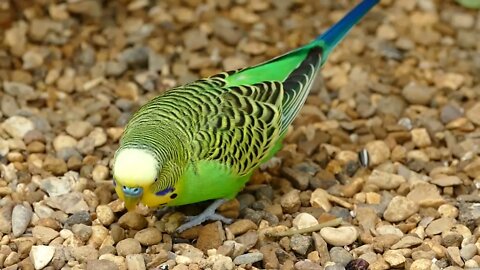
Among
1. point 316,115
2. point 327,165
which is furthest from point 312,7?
point 327,165

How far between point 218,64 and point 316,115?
77cm

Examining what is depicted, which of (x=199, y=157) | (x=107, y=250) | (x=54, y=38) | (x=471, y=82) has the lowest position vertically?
(x=471, y=82)

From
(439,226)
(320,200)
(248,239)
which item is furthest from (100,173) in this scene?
(439,226)

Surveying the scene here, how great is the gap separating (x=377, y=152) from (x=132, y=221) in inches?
57.2

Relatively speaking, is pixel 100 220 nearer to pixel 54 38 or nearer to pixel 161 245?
pixel 161 245

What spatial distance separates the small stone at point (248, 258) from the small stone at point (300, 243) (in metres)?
0.18

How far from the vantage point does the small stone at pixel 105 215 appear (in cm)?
384

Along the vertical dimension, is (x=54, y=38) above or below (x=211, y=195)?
above

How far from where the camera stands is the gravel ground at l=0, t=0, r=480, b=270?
3732mm

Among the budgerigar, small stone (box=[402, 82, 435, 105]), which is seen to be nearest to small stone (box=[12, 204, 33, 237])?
the budgerigar

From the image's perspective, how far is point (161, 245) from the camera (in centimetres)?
373

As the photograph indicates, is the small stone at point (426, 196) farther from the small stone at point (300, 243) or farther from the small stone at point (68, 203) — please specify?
the small stone at point (68, 203)

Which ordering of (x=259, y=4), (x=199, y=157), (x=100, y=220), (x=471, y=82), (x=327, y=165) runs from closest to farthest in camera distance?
(x=199, y=157) < (x=100, y=220) < (x=327, y=165) < (x=471, y=82) < (x=259, y=4)

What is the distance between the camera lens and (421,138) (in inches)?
181
